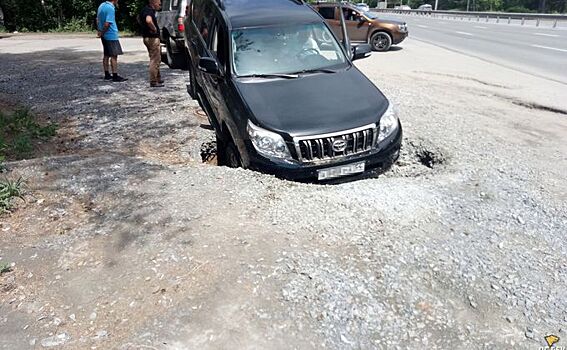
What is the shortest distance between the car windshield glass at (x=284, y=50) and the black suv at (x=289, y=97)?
0.01 meters

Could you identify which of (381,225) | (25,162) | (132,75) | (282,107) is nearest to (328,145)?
(282,107)

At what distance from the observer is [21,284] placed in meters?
3.07

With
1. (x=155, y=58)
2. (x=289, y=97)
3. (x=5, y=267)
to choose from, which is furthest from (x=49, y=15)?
(x=5, y=267)

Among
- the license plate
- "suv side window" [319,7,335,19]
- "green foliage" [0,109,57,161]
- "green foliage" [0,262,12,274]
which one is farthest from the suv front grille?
"suv side window" [319,7,335,19]

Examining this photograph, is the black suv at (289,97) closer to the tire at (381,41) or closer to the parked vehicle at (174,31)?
the parked vehicle at (174,31)

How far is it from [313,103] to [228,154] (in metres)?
1.13


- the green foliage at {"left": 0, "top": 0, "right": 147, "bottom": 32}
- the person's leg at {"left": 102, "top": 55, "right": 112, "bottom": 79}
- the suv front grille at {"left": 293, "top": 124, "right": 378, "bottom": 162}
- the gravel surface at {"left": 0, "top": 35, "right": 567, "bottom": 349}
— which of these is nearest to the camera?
the gravel surface at {"left": 0, "top": 35, "right": 567, "bottom": 349}

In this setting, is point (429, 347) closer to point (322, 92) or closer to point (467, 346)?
point (467, 346)

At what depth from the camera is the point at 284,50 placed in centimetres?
557

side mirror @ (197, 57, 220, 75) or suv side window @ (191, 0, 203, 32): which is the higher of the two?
suv side window @ (191, 0, 203, 32)

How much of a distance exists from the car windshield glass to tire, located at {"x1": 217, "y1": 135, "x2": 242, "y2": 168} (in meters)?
0.84

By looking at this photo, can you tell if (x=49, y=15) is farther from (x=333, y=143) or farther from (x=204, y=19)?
(x=333, y=143)

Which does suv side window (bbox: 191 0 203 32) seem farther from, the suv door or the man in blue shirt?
the man in blue shirt

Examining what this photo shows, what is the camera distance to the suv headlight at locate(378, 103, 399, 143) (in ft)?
15.6
